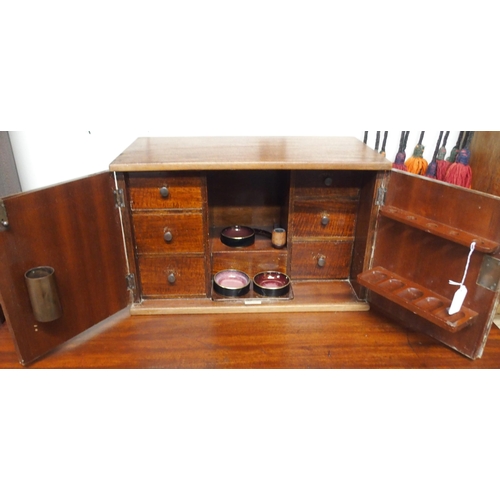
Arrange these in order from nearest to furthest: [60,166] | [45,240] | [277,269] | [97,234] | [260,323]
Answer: [45,240] < [97,234] < [260,323] < [277,269] < [60,166]

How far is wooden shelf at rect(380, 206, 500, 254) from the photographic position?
0.96 m

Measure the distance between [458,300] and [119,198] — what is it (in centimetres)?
96

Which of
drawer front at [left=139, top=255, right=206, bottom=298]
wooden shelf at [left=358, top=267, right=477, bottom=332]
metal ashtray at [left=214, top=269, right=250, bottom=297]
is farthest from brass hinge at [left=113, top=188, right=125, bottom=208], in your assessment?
wooden shelf at [left=358, top=267, right=477, bottom=332]

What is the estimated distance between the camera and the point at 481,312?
1.03m

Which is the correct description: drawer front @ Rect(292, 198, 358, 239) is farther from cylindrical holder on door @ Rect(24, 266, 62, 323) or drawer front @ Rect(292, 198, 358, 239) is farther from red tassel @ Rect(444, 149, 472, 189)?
cylindrical holder on door @ Rect(24, 266, 62, 323)

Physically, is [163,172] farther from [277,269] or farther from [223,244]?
[277,269]

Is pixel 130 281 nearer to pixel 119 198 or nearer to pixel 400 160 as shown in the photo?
pixel 119 198

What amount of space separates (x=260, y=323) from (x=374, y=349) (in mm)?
350

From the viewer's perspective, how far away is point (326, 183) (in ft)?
4.19

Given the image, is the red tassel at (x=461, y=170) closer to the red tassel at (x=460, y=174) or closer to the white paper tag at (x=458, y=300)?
the red tassel at (x=460, y=174)

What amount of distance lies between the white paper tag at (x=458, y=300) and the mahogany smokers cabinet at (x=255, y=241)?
0.03 metres

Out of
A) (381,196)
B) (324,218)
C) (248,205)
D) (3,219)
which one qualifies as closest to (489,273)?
(381,196)

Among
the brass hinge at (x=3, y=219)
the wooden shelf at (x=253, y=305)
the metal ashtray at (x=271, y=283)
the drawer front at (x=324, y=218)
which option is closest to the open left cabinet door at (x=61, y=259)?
the brass hinge at (x=3, y=219)

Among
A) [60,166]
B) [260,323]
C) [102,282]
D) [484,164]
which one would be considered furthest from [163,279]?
[484,164]
